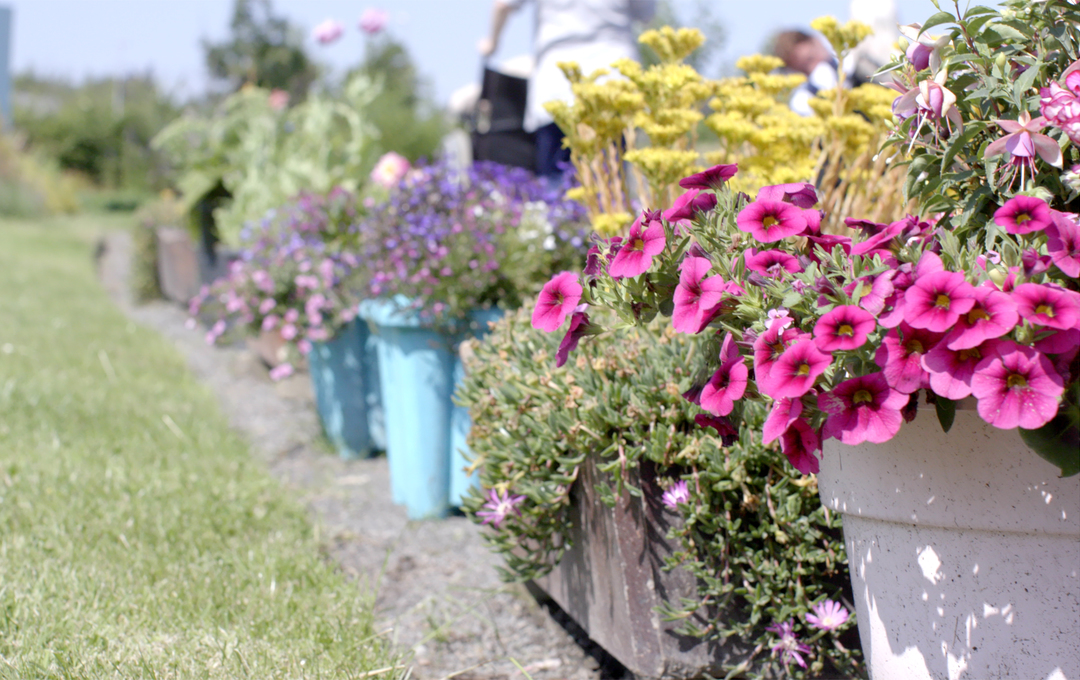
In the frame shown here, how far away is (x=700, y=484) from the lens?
153 cm

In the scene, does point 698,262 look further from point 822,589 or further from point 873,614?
point 822,589

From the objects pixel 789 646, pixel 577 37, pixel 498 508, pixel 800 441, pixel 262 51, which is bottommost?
pixel 789 646

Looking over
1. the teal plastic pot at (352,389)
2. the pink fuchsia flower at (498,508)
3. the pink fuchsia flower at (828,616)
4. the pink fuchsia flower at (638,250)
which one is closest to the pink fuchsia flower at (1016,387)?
the pink fuchsia flower at (638,250)

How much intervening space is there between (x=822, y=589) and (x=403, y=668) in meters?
0.87

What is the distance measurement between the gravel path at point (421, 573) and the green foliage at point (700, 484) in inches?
15.5

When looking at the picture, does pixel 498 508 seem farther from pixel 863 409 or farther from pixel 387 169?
pixel 387 169

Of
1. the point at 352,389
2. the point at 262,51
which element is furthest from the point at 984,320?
the point at 262,51

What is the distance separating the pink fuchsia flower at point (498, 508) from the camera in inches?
70.4

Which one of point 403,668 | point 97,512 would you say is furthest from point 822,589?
point 97,512

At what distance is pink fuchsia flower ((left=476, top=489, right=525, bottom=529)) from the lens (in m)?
1.79

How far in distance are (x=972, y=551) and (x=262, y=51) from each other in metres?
53.5

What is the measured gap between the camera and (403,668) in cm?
178

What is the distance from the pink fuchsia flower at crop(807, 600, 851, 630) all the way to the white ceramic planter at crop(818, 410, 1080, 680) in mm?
295

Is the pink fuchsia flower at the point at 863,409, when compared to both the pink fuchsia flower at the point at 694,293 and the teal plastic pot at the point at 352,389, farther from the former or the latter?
the teal plastic pot at the point at 352,389
